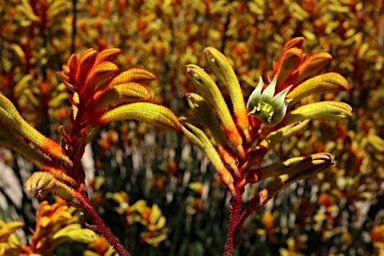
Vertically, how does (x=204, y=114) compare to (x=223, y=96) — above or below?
below

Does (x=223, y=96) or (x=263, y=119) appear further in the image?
(x=223, y=96)

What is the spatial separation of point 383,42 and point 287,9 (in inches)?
16.4

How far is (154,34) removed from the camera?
7.52ft

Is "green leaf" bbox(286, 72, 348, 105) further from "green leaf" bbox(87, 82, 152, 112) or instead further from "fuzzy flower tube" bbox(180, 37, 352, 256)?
"green leaf" bbox(87, 82, 152, 112)

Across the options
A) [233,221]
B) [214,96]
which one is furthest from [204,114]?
[233,221]

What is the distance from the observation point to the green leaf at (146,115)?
56 centimetres

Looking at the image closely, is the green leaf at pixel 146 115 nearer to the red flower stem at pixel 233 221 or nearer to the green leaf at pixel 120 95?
the green leaf at pixel 120 95

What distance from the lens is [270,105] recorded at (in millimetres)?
565

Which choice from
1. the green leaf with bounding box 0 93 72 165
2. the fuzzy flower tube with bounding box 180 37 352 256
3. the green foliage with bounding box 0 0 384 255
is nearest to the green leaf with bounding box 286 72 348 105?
the fuzzy flower tube with bounding box 180 37 352 256

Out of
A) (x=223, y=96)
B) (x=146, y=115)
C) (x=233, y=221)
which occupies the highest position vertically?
(x=223, y=96)

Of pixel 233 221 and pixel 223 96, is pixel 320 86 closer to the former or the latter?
pixel 233 221

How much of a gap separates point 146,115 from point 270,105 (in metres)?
0.14

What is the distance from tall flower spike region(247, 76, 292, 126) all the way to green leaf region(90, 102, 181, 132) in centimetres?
9

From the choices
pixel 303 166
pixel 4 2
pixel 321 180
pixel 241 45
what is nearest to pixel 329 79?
pixel 303 166
